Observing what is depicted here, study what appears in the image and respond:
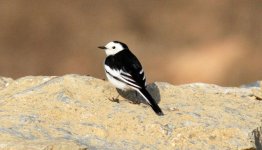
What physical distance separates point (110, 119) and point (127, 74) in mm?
1117

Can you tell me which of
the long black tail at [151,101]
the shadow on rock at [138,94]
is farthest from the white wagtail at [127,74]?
the shadow on rock at [138,94]

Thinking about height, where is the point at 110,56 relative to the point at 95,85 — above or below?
above

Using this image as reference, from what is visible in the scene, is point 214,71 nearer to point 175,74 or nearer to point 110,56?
point 175,74

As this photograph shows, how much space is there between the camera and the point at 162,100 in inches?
328

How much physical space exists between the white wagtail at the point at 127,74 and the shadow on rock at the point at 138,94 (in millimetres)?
108

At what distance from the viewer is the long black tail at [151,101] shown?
777 cm

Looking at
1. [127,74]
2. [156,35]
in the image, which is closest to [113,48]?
[127,74]

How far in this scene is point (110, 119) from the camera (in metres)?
7.54

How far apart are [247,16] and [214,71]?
314 centimetres

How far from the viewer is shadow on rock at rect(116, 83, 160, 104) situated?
27.4 feet

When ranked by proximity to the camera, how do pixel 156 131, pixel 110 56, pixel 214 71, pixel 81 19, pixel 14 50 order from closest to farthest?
A: pixel 156 131 → pixel 110 56 → pixel 214 71 → pixel 14 50 → pixel 81 19

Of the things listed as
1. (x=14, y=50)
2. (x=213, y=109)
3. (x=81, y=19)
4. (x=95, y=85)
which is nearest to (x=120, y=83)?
(x=95, y=85)

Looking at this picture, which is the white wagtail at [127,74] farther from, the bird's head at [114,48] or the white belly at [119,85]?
the bird's head at [114,48]

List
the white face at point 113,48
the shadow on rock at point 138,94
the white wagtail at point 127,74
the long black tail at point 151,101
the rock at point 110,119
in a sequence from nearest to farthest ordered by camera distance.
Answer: the rock at point 110,119 → the long black tail at point 151,101 → the white wagtail at point 127,74 → the shadow on rock at point 138,94 → the white face at point 113,48
